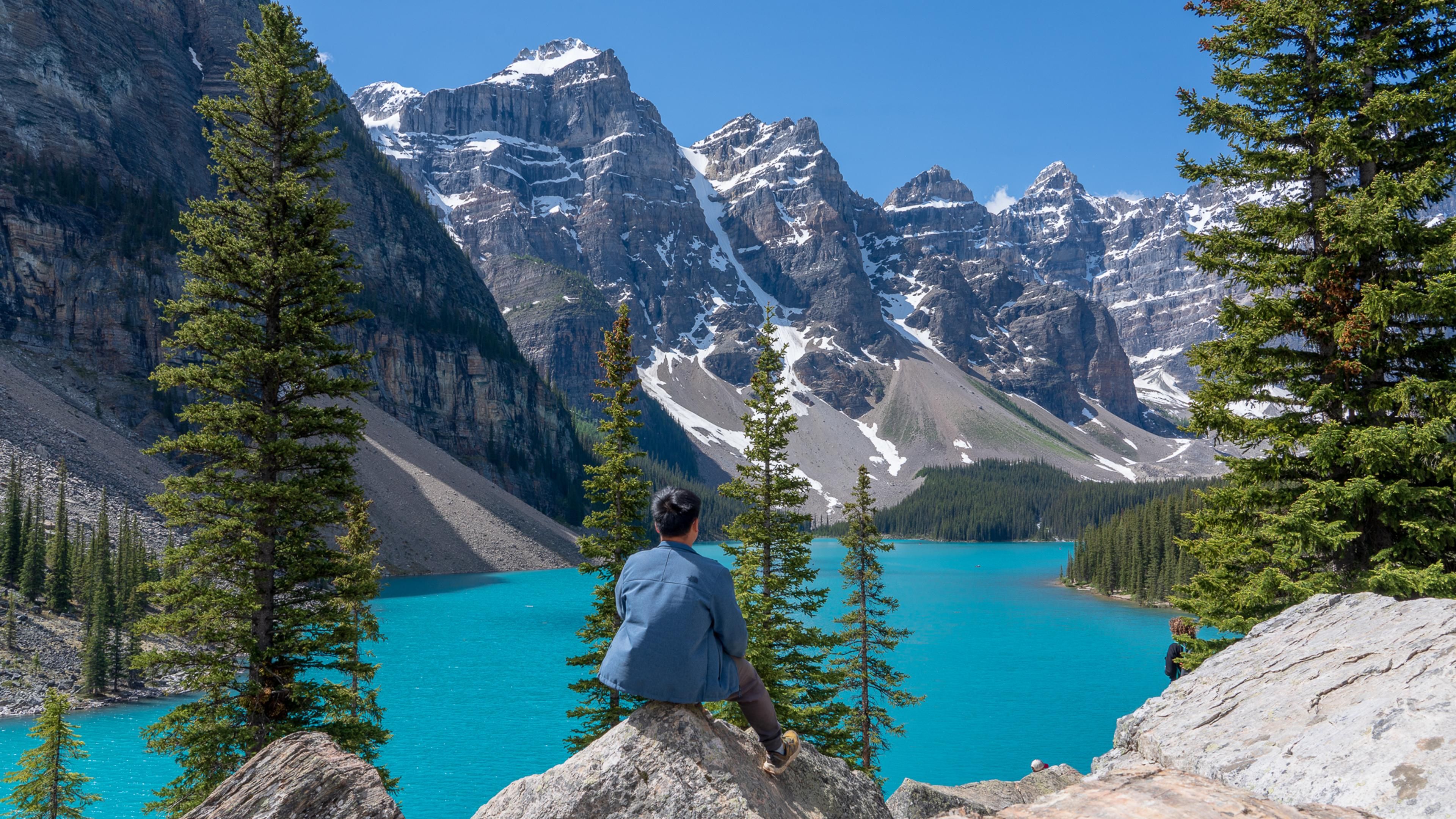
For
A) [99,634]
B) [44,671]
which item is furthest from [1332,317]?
[44,671]

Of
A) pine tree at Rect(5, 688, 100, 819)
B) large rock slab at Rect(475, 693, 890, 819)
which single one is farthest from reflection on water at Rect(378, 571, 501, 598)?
large rock slab at Rect(475, 693, 890, 819)

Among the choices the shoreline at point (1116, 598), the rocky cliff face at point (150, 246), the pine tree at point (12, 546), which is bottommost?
the shoreline at point (1116, 598)

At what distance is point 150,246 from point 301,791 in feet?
419

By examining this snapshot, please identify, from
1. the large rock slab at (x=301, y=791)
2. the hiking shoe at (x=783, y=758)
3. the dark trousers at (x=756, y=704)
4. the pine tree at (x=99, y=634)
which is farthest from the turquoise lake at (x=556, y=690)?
the dark trousers at (x=756, y=704)

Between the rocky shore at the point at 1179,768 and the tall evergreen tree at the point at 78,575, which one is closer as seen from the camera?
the rocky shore at the point at 1179,768

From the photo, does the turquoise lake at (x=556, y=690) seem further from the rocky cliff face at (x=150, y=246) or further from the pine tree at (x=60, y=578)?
the rocky cliff face at (x=150, y=246)

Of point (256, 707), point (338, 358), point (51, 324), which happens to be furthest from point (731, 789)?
point (51, 324)

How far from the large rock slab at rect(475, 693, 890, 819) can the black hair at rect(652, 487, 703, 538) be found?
1.30 meters

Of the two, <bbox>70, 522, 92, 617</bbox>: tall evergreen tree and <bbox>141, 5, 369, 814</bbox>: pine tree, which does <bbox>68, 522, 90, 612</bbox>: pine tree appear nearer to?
<bbox>70, 522, 92, 617</bbox>: tall evergreen tree

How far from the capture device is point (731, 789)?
17.6 ft

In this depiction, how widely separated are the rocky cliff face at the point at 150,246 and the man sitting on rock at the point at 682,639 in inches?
2074

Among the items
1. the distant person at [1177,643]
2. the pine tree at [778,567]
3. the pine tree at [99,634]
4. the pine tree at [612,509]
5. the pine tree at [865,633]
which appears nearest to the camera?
the distant person at [1177,643]

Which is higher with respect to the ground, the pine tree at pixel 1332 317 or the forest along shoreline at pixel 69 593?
the pine tree at pixel 1332 317

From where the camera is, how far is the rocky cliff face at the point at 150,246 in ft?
309
